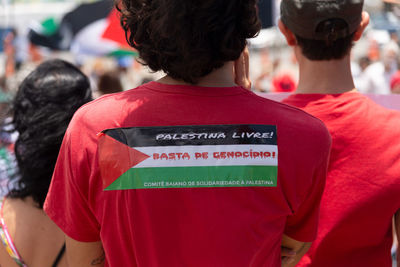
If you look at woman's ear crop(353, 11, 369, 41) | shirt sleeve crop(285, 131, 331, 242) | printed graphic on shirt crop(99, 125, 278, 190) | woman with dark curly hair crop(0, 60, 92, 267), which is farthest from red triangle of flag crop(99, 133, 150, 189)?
woman's ear crop(353, 11, 369, 41)

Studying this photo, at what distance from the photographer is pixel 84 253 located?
1.48m

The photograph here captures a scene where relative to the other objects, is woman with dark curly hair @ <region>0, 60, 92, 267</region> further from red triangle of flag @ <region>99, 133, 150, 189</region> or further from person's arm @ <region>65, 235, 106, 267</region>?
red triangle of flag @ <region>99, 133, 150, 189</region>

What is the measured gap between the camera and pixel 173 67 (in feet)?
4.34

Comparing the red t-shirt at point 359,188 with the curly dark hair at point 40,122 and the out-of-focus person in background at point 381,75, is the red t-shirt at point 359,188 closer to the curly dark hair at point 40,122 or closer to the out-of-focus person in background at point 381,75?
the curly dark hair at point 40,122

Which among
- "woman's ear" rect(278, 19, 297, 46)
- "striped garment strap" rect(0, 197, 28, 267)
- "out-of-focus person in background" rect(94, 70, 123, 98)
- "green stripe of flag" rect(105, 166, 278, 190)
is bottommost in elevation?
"out-of-focus person in background" rect(94, 70, 123, 98)

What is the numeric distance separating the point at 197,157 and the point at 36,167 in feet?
2.90

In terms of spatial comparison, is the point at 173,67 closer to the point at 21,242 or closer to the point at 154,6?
the point at 154,6

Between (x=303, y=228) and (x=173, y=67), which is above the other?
(x=173, y=67)

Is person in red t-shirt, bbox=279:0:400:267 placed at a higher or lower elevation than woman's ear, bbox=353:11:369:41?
lower

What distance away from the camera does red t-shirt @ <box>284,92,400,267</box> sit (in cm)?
169

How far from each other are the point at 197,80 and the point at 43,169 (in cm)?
86

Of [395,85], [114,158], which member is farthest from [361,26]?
[395,85]

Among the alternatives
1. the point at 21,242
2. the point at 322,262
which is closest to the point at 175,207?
the point at 322,262

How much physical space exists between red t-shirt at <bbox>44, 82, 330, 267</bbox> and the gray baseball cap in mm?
580
